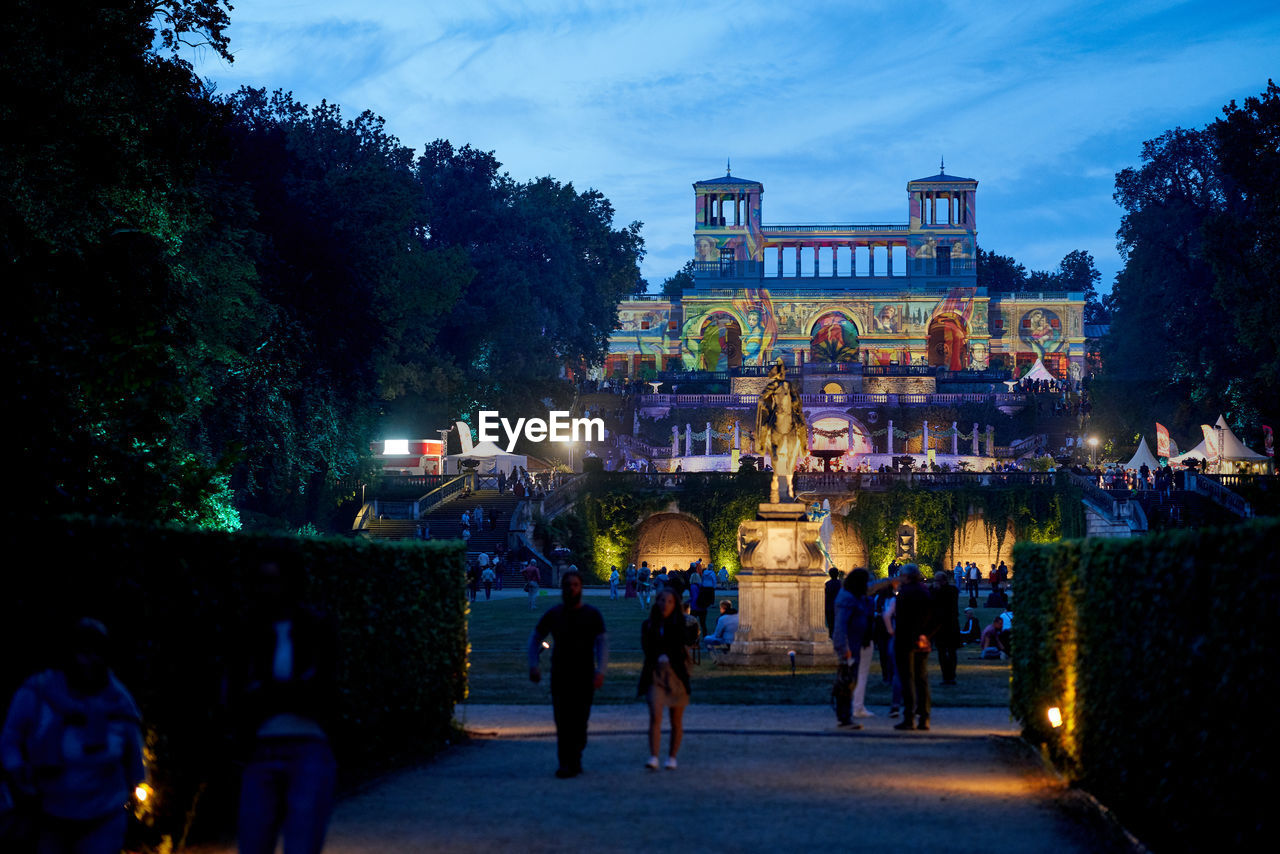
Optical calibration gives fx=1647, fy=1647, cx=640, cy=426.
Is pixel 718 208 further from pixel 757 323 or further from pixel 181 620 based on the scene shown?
pixel 181 620

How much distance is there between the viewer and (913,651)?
50.3ft

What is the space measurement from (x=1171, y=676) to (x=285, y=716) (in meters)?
4.63

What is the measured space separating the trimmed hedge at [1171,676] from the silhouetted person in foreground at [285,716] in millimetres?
3861

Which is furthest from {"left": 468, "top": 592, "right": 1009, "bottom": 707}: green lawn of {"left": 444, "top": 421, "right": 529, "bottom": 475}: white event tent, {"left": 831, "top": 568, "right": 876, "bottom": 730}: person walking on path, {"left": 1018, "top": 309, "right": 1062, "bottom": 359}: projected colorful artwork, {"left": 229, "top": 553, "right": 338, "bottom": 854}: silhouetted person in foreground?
{"left": 1018, "top": 309, "right": 1062, "bottom": 359}: projected colorful artwork

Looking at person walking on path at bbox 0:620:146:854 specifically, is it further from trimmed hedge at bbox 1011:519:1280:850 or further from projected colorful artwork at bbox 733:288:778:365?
projected colorful artwork at bbox 733:288:778:365

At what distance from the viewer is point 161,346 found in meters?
20.0

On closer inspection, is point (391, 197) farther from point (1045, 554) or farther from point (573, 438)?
point (1045, 554)

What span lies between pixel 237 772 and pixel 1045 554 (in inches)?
263

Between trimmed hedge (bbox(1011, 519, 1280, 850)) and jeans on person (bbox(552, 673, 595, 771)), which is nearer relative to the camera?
trimmed hedge (bbox(1011, 519, 1280, 850))

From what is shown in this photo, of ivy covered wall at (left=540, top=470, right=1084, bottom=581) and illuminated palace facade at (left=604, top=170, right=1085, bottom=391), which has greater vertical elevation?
illuminated palace facade at (left=604, top=170, right=1085, bottom=391)

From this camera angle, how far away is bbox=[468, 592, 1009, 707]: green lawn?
1888 cm

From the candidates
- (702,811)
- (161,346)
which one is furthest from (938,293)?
(702,811)

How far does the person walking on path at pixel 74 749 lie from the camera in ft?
21.7

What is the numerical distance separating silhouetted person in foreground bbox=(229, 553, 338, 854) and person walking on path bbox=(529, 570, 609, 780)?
485 cm
